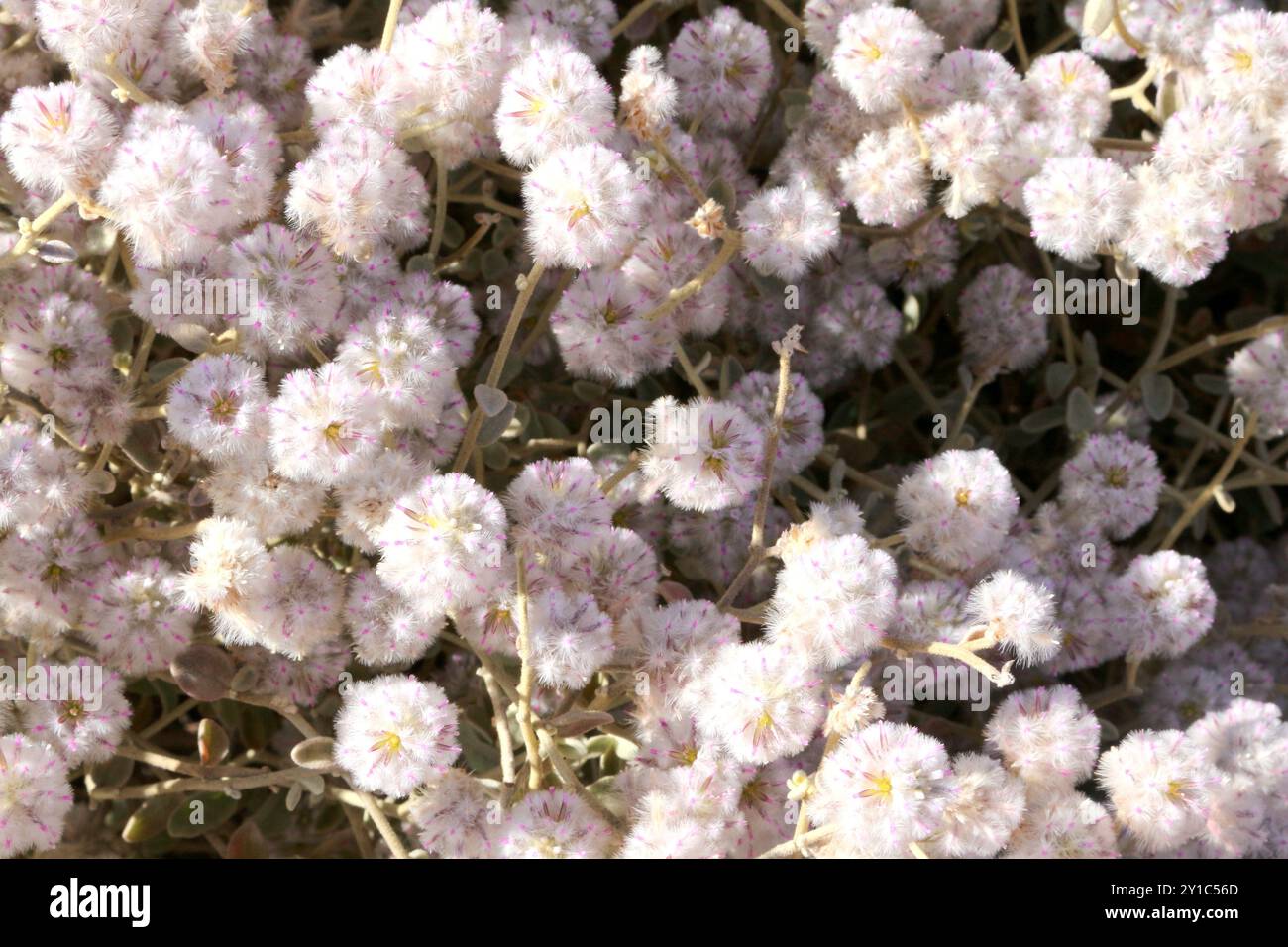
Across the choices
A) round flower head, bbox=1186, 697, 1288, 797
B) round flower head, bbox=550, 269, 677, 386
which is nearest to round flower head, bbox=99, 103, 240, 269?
round flower head, bbox=550, 269, 677, 386

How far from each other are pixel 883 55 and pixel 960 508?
2.20 ft

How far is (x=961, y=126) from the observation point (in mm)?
1917

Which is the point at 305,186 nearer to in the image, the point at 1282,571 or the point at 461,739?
the point at 461,739

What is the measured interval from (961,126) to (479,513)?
0.93 m

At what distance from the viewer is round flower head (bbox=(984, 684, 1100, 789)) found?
5.76 ft

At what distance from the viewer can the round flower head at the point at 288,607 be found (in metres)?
1.66

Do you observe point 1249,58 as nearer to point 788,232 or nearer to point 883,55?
point 883,55

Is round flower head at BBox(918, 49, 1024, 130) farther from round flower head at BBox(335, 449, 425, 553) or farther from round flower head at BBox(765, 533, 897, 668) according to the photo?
round flower head at BBox(335, 449, 425, 553)

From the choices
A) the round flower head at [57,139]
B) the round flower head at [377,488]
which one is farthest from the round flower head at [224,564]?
the round flower head at [57,139]

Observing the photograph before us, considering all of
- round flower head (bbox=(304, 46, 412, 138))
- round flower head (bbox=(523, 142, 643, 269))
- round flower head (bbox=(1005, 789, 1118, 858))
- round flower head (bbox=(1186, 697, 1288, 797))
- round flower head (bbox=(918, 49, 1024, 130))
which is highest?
round flower head (bbox=(918, 49, 1024, 130))

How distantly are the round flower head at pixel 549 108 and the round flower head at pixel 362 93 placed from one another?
0.48 ft

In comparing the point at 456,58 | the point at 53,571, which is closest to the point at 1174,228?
the point at 456,58

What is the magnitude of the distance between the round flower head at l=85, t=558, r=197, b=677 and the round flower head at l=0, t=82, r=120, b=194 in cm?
51
